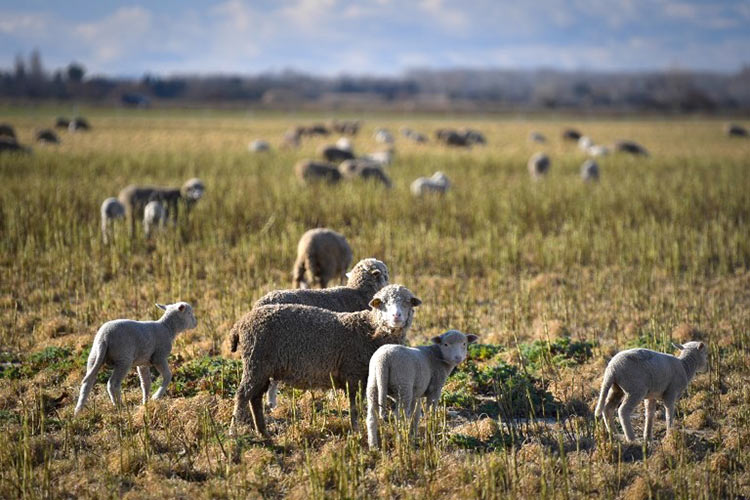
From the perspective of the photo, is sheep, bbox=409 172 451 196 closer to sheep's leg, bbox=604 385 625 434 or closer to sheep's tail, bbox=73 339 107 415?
sheep's leg, bbox=604 385 625 434

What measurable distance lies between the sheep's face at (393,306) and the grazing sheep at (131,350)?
2.24m

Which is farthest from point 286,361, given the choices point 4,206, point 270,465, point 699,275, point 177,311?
point 4,206

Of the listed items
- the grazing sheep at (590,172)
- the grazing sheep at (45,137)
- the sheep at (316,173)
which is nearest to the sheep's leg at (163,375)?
the sheep at (316,173)

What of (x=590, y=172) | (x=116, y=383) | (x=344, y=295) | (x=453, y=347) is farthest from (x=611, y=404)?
(x=590, y=172)

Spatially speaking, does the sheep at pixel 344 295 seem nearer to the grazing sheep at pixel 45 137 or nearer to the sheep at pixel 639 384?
the sheep at pixel 639 384

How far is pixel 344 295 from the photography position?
8359 millimetres

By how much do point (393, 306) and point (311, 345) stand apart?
854mm

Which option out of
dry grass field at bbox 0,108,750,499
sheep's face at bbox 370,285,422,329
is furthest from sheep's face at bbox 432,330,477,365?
dry grass field at bbox 0,108,750,499

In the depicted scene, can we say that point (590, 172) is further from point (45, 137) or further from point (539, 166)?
point (45, 137)

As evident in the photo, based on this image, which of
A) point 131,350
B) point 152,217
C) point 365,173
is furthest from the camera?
point 365,173

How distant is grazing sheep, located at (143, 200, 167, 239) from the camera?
1465 cm

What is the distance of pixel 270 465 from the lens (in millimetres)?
6273

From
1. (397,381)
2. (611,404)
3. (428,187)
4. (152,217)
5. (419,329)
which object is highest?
(428,187)

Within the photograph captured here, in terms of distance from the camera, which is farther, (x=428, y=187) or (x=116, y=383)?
(x=428, y=187)
